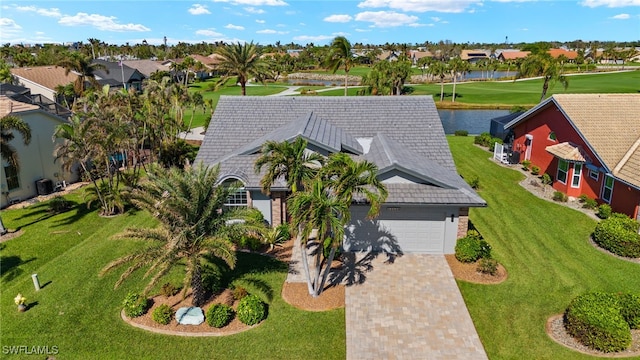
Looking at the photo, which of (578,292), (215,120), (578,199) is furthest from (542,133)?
(215,120)

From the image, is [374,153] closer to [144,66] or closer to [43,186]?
[43,186]

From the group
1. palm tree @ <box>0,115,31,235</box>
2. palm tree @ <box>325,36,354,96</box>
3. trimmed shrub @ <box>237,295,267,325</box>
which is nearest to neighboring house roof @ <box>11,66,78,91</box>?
palm tree @ <box>325,36,354,96</box>

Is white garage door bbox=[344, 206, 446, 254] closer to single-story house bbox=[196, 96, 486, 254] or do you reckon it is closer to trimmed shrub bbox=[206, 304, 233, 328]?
single-story house bbox=[196, 96, 486, 254]

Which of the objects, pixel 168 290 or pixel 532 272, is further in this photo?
pixel 532 272

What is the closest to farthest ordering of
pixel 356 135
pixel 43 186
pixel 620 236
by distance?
pixel 620 236 < pixel 356 135 < pixel 43 186

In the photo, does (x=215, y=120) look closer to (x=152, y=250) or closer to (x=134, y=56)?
(x=152, y=250)

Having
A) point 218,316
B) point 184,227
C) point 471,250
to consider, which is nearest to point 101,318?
point 218,316

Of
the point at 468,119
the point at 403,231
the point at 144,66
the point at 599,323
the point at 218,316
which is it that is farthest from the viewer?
the point at 144,66

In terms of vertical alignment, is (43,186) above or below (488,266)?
above
